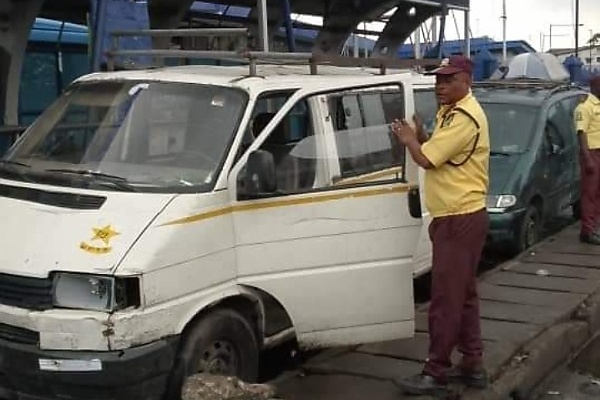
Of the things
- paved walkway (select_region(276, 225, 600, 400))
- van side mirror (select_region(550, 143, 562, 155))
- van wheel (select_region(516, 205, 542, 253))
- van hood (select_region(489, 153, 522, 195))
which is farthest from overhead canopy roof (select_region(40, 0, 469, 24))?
paved walkway (select_region(276, 225, 600, 400))

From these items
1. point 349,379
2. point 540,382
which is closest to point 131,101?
point 349,379

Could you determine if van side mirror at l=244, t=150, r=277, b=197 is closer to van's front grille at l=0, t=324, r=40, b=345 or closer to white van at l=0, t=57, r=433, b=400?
white van at l=0, t=57, r=433, b=400

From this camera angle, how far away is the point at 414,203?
532 centimetres

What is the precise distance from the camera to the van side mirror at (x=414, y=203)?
530cm

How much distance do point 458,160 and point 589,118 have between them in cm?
515

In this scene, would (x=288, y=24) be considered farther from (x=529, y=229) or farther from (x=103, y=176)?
(x=103, y=176)

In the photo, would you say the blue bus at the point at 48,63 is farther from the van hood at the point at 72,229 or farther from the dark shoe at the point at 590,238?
the dark shoe at the point at 590,238

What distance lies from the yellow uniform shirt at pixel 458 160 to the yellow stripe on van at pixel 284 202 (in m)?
0.53

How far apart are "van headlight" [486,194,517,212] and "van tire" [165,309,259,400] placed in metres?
4.65

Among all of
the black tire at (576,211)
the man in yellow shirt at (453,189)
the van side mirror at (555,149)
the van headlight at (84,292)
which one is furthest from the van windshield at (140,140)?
the black tire at (576,211)

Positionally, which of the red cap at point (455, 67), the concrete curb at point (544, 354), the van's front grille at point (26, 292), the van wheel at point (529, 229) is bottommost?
the concrete curb at point (544, 354)

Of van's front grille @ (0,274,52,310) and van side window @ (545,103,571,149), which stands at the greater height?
van side window @ (545,103,571,149)

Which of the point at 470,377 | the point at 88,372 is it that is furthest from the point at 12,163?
the point at 470,377

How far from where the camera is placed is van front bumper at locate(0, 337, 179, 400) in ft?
13.4
